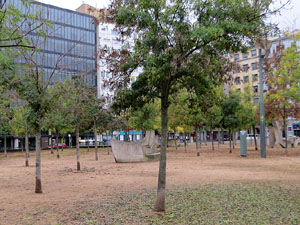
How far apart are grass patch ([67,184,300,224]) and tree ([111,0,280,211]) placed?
709mm

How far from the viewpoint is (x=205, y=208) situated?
7773 millimetres

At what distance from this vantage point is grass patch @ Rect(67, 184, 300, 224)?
6805 millimetres

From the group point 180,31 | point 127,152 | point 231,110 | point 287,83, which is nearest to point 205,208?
point 180,31

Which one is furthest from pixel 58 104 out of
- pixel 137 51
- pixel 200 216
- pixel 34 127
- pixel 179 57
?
pixel 200 216

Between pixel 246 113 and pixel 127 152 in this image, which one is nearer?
pixel 127 152

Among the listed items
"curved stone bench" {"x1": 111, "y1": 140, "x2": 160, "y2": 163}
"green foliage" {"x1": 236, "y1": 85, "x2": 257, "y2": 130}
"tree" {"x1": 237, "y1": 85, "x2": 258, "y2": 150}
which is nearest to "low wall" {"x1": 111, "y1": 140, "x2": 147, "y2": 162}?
"curved stone bench" {"x1": 111, "y1": 140, "x2": 160, "y2": 163}

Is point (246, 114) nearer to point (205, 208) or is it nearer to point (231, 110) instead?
point (231, 110)

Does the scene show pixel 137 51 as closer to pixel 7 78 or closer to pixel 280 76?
pixel 7 78

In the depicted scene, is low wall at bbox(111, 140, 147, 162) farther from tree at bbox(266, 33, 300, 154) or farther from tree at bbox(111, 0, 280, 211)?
tree at bbox(111, 0, 280, 211)

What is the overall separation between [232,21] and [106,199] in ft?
19.7

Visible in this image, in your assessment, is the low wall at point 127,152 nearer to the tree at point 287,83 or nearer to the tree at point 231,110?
the tree at point 231,110

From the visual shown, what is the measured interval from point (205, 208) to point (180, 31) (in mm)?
4374

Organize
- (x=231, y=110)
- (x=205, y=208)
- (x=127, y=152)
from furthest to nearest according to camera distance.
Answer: (x=231, y=110)
(x=127, y=152)
(x=205, y=208)

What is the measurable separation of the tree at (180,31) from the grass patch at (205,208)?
71 centimetres
